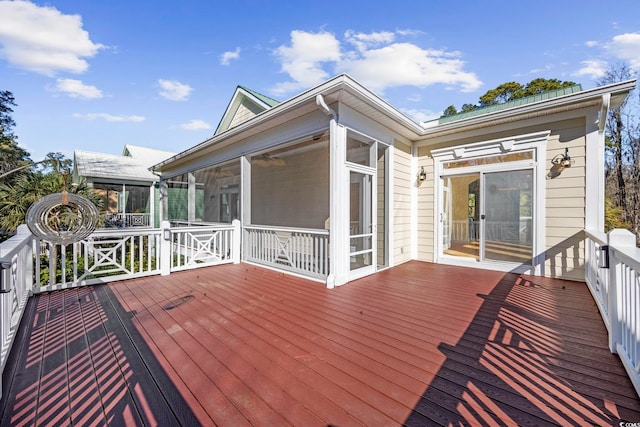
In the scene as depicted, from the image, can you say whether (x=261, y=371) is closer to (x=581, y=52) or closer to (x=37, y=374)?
(x=37, y=374)

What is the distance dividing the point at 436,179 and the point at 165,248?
18.0 feet

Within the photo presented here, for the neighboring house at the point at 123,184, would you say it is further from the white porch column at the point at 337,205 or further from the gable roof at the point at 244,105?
the white porch column at the point at 337,205

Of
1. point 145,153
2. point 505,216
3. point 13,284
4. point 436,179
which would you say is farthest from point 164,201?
point 505,216

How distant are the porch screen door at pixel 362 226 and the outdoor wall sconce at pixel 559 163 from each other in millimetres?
2966

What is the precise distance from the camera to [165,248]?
4.79 metres

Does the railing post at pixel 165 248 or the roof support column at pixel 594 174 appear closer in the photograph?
the roof support column at pixel 594 174

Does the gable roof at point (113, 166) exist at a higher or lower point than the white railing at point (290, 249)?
higher

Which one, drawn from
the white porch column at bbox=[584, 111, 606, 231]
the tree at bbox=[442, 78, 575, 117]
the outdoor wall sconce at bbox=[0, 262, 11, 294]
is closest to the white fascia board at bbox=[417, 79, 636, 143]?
the white porch column at bbox=[584, 111, 606, 231]

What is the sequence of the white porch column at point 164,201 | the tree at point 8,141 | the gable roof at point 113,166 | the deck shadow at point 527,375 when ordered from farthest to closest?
1. the tree at point 8,141
2. the gable roof at point 113,166
3. the white porch column at point 164,201
4. the deck shadow at point 527,375

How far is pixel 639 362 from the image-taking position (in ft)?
5.53

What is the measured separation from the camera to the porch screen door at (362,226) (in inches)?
183

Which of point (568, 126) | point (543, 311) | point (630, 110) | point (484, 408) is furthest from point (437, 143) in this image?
point (630, 110)

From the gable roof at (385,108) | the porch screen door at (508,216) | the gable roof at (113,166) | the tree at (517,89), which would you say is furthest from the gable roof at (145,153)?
the tree at (517,89)

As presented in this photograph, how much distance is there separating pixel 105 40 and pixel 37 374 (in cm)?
974
